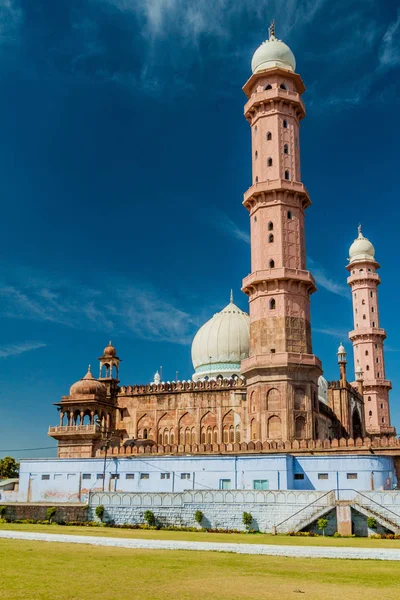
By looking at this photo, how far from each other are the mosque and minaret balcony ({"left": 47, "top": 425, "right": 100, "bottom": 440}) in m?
0.08

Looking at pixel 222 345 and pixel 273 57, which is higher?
pixel 273 57

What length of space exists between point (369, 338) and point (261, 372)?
112ft

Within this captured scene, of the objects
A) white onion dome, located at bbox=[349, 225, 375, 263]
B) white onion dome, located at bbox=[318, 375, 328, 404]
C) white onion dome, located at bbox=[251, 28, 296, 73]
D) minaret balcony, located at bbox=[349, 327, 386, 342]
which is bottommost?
white onion dome, located at bbox=[318, 375, 328, 404]

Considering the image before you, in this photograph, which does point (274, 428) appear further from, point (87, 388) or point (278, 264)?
point (87, 388)

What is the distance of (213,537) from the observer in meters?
27.4

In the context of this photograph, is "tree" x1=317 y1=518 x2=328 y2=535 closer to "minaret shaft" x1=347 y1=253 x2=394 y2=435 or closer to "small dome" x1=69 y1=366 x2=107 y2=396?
"small dome" x1=69 y1=366 x2=107 y2=396

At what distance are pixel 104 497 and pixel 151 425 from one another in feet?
61.8

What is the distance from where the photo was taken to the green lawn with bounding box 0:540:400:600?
13.9 m

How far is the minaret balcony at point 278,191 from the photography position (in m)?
46.5

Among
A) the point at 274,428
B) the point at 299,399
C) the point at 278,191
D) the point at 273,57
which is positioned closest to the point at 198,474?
the point at 274,428

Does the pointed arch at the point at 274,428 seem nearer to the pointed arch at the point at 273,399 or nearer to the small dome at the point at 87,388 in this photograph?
the pointed arch at the point at 273,399

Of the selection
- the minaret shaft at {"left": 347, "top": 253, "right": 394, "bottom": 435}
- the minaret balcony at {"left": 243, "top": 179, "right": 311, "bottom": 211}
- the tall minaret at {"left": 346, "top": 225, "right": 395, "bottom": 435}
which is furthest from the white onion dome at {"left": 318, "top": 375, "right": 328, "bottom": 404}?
the minaret balcony at {"left": 243, "top": 179, "right": 311, "bottom": 211}

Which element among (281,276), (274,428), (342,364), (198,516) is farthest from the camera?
(342,364)

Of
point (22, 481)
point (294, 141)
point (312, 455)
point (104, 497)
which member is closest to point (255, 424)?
point (312, 455)
